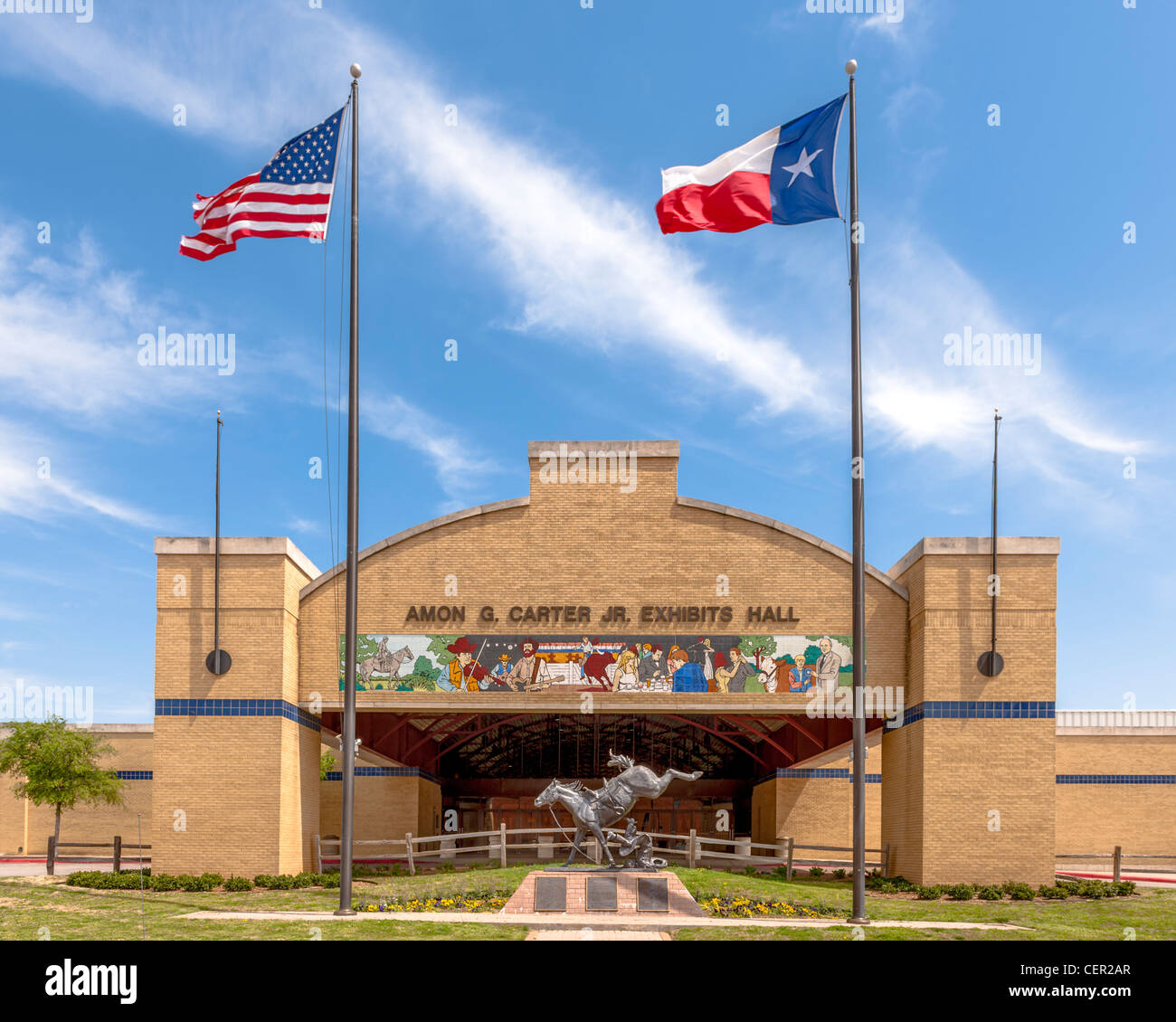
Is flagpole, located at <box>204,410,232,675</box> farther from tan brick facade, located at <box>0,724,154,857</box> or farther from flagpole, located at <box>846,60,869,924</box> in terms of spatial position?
tan brick facade, located at <box>0,724,154,857</box>

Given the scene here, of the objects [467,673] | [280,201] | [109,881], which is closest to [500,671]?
[467,673]

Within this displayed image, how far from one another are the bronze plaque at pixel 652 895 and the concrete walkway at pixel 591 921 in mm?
614

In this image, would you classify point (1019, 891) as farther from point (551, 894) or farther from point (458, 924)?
point (458, 924)

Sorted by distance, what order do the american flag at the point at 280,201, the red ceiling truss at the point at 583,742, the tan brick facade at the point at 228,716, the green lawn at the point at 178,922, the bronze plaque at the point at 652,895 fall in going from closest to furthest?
1. the green lawn at the point at 178,922
2. the american flag at the point at 280,201
3. the bronze plaque at the point at 652,895
4. the tan brick facade at the point at 228,716
5. the red ceiling truss at the point at 583,742

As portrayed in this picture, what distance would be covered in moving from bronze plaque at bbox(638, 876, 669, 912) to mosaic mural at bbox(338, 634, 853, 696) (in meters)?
8.31

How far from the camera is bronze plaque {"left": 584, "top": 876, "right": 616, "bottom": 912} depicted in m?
20.7

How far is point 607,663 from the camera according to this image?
29328 millimetres

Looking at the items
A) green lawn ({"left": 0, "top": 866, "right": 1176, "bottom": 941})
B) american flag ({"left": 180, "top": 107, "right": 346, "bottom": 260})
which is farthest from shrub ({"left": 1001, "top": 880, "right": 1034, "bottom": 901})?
american flag ({"left": 180, "top": 107, "right": 346, "bottom": 260})

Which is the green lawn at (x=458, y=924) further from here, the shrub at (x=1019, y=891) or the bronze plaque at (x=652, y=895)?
the bronze plaque at (x=652, y=895)

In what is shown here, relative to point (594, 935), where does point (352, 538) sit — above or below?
above

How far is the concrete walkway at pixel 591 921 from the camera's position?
19.0m

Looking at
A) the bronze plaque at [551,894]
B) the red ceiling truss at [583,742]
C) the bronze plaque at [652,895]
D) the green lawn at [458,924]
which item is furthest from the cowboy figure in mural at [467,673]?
the bronze plaque at [652,895]

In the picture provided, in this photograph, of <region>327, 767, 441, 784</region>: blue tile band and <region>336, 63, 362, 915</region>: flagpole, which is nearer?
<region>336, 63, 362, 915</region>: flagpole

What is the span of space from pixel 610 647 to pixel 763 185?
13677mm
